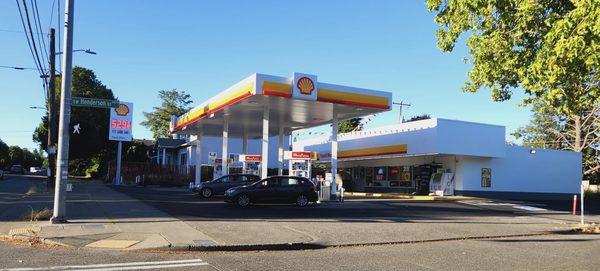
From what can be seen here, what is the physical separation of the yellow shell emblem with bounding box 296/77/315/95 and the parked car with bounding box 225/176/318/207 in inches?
→ 163

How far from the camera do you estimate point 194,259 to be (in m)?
9.88

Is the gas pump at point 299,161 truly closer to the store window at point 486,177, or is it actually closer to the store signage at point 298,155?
the store signage at point 298,155

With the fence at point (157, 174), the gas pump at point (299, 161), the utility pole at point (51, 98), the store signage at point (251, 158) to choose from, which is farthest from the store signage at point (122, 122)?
the gas pump at point (299, 161)

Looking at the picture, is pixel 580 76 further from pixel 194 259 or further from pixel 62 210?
pixel 62 210

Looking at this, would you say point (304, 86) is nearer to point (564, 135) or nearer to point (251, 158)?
point (251, 158)

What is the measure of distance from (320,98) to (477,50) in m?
13.5

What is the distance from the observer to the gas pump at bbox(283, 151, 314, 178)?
2762 centimetres

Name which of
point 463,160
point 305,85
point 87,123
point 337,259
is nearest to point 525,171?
point 463,160

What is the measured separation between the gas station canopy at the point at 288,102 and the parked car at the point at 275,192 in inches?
157

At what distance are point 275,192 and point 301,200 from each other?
4.30 ft

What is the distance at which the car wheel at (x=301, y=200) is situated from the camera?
23531 millimetres

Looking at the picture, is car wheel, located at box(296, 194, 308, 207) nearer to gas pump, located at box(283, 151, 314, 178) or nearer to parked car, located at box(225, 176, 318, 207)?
parked car, located at box(225, 176, 318, 207)

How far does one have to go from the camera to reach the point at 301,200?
2361 centimetres

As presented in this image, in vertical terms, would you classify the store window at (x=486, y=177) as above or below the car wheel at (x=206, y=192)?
above
